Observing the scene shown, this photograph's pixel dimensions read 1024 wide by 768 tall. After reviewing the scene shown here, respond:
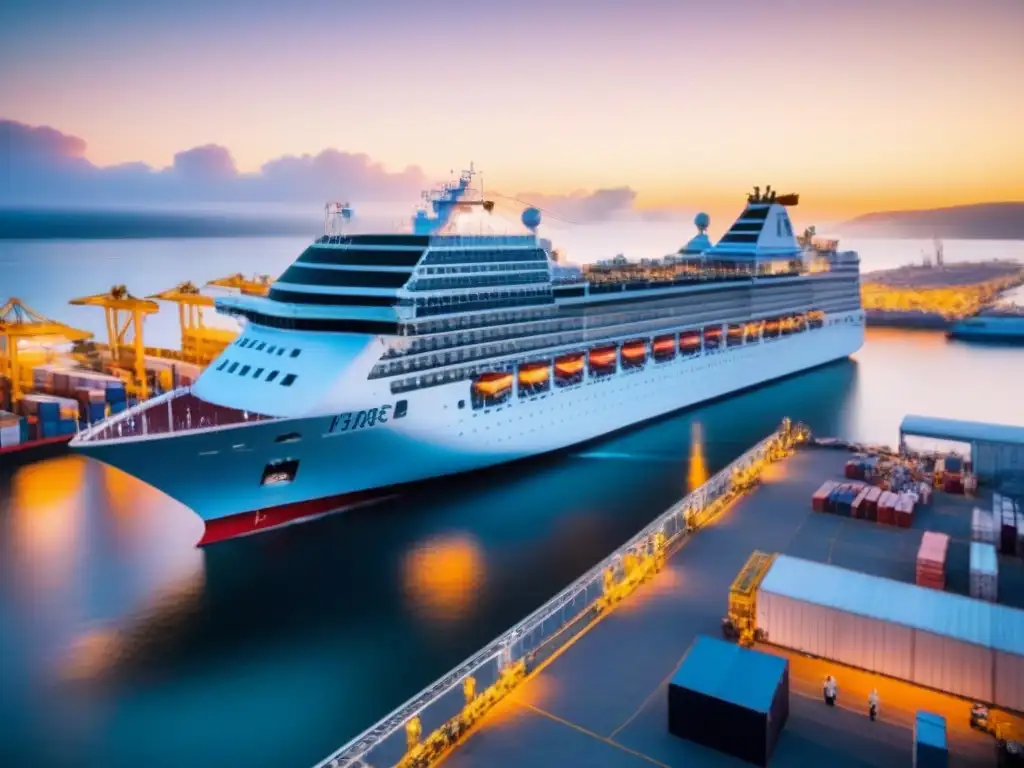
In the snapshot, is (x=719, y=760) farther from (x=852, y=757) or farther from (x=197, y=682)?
(x=197, y=682)

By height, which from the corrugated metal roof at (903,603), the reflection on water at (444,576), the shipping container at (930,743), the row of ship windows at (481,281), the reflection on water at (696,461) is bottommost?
the reflection on water at (444,576)

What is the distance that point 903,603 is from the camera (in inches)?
481

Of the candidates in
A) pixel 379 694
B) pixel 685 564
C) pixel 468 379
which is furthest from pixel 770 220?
pixel 379 694

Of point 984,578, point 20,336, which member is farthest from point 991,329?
point 20,336

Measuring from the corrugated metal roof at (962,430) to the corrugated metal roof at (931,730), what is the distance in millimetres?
14786

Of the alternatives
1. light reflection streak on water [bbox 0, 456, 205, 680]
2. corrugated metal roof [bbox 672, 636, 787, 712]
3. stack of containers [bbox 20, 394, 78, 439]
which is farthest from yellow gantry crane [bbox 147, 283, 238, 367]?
corrugated metal roof [bbox 672, 636, 787, 712]

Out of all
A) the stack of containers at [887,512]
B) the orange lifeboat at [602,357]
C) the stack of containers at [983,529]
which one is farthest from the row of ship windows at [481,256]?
the stack of containers at [983,529]

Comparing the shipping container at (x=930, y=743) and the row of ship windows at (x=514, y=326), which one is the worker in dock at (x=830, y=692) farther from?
the row of ship windows at (x=514, y=326)

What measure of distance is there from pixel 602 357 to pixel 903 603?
66.9 feet

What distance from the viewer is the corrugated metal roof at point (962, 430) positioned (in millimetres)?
22422

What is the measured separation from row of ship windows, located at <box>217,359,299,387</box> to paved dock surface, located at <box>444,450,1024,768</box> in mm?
12309

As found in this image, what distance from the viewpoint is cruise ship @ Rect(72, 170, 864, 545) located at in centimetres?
2134

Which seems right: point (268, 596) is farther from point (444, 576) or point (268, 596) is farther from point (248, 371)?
point (248, 371)

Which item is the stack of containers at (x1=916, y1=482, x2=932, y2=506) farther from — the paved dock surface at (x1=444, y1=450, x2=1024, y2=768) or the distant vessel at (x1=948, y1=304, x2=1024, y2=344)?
the distant vessel at (x1=948, y1=304, x2=1024, y2=344)
